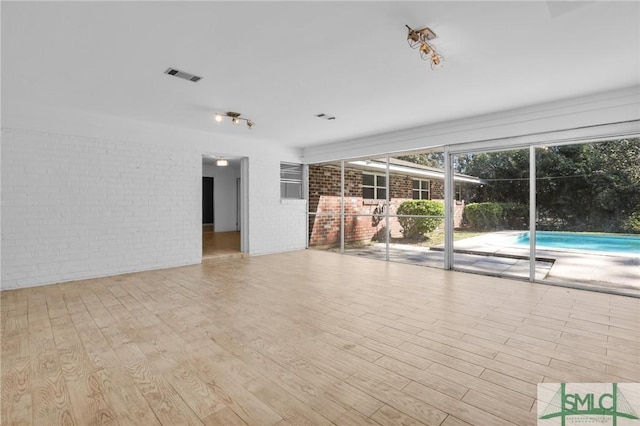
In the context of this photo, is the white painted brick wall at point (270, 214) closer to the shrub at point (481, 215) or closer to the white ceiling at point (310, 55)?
the white ceiling at point (310, 55)

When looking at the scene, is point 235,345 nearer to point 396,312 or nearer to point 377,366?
point 377,366

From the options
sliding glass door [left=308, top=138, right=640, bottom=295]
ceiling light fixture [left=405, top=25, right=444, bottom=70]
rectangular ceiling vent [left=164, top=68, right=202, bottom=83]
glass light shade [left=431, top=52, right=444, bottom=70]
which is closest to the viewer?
ceiling light fixture [left=405, top=25, right=444, bottom=70]

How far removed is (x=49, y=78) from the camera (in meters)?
3.53

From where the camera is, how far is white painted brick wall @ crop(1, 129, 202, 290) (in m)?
4.36

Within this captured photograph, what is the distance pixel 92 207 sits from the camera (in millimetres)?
4938

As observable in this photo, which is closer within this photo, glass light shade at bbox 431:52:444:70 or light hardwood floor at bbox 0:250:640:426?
light hardwood floor at bbox 0:250:640:426

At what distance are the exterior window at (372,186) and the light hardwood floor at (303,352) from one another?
4.70 m

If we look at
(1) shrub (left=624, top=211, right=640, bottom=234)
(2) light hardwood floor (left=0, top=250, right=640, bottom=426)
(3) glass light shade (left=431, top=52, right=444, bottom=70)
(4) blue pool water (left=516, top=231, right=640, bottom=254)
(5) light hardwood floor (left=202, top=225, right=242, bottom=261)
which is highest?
(3) glass light shade (left=431, top=52, right=444, bottom=70)

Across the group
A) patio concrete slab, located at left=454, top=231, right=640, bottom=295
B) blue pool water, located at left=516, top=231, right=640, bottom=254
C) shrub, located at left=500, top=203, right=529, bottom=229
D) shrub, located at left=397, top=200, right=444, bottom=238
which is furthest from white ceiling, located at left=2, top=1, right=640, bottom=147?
shrub, located at left=397, top=200, right=444, bottom=238

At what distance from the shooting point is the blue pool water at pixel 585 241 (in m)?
4.25

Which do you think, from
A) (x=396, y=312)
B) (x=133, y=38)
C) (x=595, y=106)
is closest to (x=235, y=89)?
(x=133, y=38)

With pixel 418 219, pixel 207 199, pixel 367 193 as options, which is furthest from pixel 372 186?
pixel 207 199

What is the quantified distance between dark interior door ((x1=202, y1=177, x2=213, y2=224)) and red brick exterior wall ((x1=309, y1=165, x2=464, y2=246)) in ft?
13.2

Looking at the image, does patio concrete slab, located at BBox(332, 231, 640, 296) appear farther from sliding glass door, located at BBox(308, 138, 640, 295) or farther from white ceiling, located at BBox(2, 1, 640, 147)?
white ceiling, located at BBox(2, 1, 640, 147)
